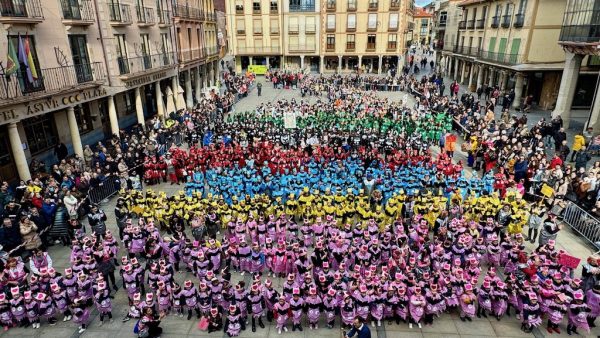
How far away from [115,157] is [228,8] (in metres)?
45.4

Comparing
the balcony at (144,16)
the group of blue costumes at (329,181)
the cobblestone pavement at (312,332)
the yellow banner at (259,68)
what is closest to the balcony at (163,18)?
the balcony at (144,16)

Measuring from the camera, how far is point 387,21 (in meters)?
57.4

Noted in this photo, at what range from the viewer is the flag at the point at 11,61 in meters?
16.5

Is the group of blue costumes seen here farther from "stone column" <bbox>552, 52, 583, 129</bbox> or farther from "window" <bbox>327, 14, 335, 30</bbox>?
"window" <bbox>327, 14, 335, 30</bbox>

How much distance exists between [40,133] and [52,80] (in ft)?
14.1

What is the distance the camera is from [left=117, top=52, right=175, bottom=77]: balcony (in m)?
26.4

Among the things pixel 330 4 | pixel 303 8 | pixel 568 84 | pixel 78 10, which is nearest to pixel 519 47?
pixel 568 84

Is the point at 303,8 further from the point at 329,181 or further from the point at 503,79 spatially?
the point at 329,181

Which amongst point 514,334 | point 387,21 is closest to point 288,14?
point 387,21

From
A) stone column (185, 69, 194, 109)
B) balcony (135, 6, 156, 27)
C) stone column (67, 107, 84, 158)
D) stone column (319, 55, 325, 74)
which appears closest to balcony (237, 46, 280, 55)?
stone column (319, 55, 325, 74)

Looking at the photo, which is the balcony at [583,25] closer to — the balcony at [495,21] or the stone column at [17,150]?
the balcony at [495,21]

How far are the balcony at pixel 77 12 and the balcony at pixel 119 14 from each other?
177 cm

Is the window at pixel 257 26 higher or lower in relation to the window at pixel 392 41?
higher

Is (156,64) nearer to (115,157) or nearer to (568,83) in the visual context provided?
(115,157)
